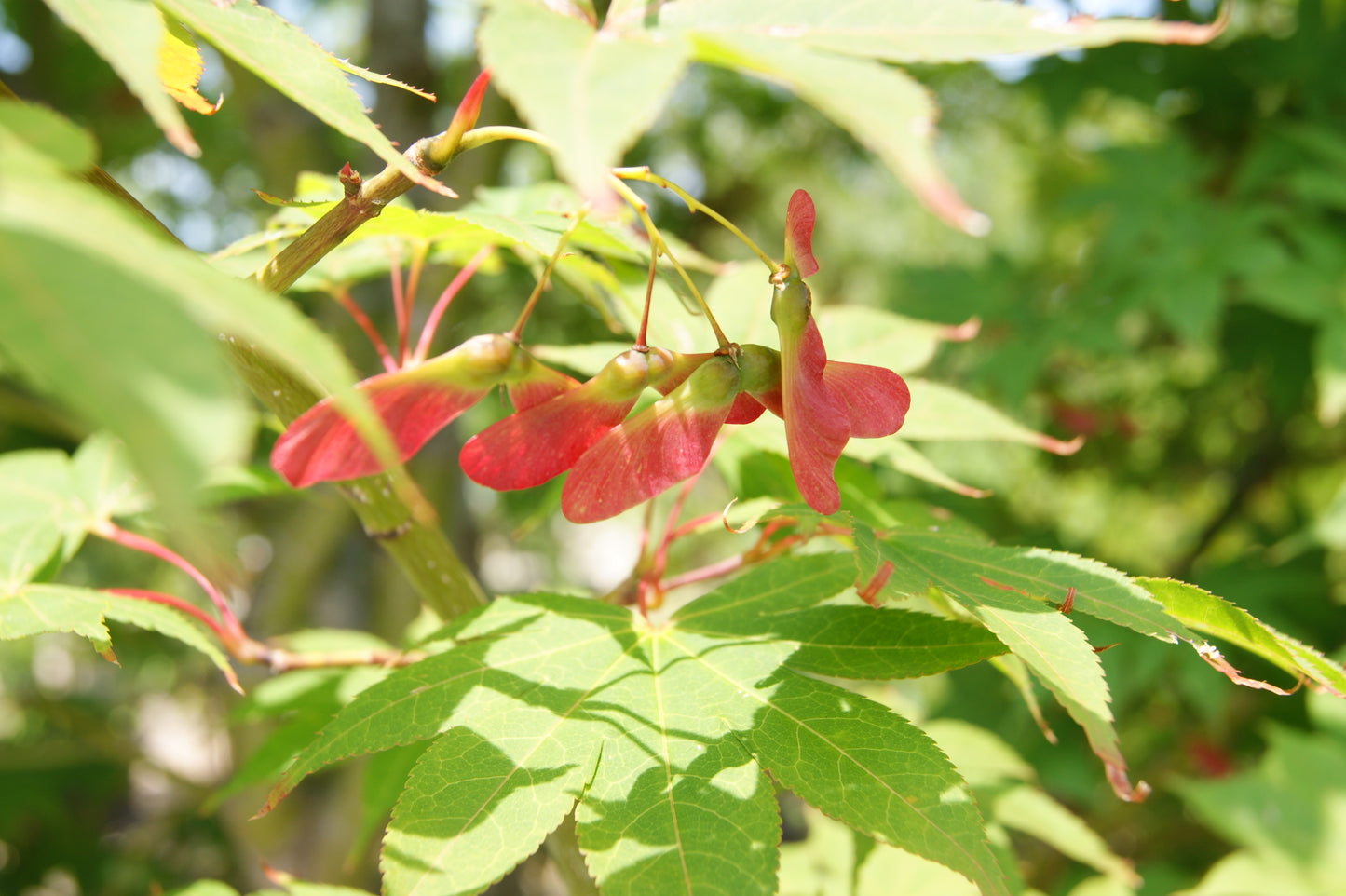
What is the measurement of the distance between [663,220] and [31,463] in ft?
7.11

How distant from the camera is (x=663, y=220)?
9.18ft

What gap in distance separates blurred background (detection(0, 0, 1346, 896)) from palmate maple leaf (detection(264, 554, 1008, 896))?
413mm

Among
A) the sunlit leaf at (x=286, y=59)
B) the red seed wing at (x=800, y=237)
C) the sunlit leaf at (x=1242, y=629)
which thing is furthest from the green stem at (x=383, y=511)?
the sunlit leaf at (x=1242, y=629)

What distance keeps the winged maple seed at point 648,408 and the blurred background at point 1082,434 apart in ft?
1.53

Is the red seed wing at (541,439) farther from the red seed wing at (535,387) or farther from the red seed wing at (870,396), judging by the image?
the red seed wing at (870,396)

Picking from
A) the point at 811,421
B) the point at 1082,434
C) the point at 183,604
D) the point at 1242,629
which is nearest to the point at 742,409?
the point at 811,421

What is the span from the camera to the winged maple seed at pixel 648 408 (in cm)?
48

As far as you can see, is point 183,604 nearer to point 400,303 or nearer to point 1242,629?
point 400,303

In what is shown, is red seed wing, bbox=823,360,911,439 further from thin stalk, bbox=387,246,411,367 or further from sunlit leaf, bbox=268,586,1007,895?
thin stalk, bbox=387,246,411,367

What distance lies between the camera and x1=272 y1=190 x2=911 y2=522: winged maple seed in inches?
18.9

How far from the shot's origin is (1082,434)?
227 cm

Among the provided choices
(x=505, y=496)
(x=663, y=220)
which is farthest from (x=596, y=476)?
(x=663, y=220)

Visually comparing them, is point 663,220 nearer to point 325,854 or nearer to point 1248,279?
point 1248,279

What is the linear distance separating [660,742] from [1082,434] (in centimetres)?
208
